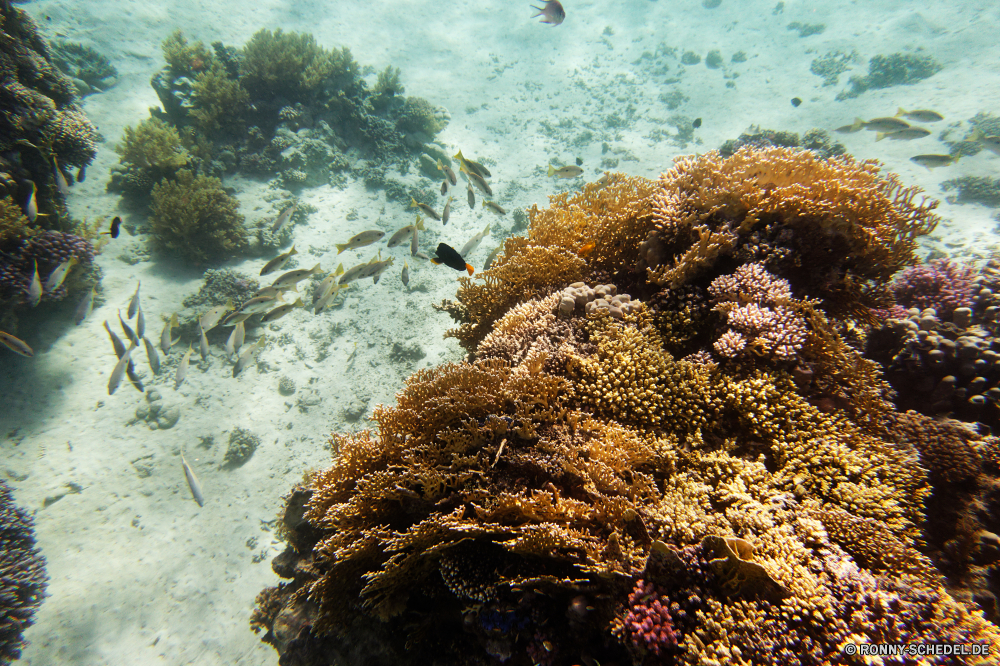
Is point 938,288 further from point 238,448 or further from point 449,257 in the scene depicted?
point 238,448

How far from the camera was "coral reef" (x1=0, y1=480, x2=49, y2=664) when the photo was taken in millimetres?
4938

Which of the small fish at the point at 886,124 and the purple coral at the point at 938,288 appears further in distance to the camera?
the small fish at the point at 886,124

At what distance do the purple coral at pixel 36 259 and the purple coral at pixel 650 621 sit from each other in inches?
413

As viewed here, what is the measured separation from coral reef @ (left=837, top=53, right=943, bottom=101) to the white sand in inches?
29.7

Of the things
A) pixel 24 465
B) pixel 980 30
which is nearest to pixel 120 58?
pixel 24 465

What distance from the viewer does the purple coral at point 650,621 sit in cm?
174

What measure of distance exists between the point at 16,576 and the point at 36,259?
17.2 feet

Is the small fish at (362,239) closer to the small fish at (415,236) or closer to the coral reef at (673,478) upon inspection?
the small fish at (415,236)

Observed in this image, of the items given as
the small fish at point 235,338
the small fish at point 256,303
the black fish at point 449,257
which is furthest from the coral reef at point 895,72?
the small fish at point 235,338

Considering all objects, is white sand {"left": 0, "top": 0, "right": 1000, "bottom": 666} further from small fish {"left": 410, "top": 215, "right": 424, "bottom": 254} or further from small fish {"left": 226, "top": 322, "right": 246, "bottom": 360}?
small fish {"left": 410, "top": 215, "right": 424, "bottom": 254}

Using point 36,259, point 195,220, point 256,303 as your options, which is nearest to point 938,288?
point 256,303

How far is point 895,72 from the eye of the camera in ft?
62.0

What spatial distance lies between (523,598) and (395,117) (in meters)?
15.7

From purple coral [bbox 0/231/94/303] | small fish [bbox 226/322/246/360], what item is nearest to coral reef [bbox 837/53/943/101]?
small fish [bbox 226/322/246/360]
